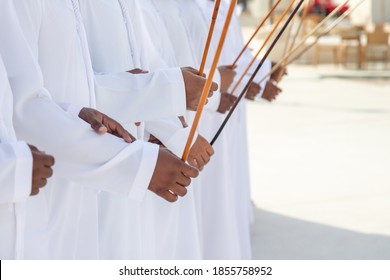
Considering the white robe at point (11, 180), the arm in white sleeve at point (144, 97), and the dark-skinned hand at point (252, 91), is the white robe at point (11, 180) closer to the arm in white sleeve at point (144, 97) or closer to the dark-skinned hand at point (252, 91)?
the arm in white sleeve at point (144, 97)

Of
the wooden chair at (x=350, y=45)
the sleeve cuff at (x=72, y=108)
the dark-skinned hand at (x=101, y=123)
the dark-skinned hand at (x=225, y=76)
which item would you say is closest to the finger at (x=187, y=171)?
the dark-skinned hand at (x=101, y=123)

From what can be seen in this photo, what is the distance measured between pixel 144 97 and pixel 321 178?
3525mm

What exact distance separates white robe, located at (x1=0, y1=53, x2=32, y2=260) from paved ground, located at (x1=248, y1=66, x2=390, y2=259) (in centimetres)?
239

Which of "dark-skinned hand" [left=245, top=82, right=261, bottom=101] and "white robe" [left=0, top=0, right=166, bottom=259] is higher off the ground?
"white robe" [left=0, top=0, right=166, bottom=259]

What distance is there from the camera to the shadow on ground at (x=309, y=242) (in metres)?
4.08

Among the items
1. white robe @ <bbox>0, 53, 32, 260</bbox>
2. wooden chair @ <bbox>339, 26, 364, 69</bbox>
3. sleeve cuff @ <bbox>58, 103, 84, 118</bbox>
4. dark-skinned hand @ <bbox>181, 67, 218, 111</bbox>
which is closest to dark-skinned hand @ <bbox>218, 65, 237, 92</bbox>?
dark-skinned hand @ <bbox>181, 67, 218, 111</bbox>

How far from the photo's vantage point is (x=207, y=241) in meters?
3.55

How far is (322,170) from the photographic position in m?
5.93

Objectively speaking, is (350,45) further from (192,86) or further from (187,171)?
(187,171)

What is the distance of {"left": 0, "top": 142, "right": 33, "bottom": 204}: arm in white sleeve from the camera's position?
167cm

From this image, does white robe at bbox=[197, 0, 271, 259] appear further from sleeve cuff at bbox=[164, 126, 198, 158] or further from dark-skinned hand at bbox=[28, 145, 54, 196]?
dark-skinned hand at bbox=[28, 145, 54, 196]

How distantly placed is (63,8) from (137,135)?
1.84ft

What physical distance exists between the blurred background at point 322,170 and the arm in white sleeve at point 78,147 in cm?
204
